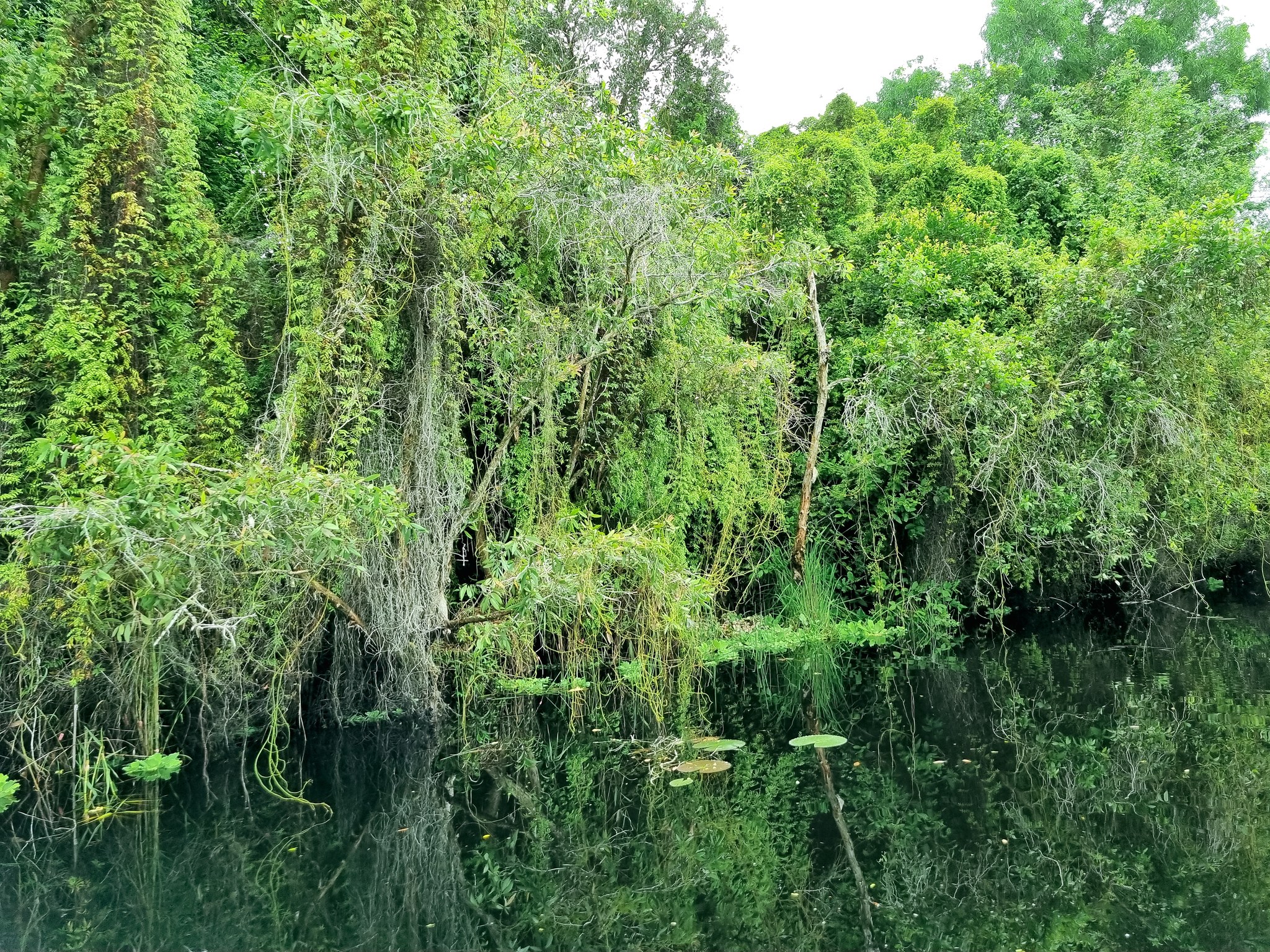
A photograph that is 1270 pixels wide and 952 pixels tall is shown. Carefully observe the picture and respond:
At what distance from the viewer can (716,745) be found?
589 cm

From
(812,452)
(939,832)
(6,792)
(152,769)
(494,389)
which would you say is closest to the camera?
(939,832)

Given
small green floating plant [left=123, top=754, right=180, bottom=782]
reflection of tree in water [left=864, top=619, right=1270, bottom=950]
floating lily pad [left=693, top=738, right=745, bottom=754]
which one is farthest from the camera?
floating lily pad [left=693, top=738, right=745, bottom=754]

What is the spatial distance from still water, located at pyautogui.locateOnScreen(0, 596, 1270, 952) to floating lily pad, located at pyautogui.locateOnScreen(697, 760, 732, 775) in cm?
17

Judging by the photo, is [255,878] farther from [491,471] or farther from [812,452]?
[812,452]

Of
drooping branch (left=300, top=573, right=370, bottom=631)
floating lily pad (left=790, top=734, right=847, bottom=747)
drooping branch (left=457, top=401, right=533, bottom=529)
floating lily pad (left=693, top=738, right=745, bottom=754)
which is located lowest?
floating lily pad (left=790, top=734, right=847, bottom=747)

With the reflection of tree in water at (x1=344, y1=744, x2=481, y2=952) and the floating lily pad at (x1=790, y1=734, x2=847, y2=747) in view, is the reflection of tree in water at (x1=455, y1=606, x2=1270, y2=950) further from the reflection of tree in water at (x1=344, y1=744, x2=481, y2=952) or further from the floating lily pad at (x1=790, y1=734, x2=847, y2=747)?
the reflection of tree in water at (x1=344, y1=744, x2=481, y2=952)

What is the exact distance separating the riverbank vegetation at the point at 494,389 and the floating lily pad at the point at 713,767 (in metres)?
0.56

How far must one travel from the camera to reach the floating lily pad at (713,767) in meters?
5.42

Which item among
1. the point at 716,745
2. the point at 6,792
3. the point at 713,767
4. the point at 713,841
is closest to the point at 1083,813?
the point at 713,841

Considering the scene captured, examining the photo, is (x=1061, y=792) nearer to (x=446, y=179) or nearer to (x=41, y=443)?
(x=446, y=179)

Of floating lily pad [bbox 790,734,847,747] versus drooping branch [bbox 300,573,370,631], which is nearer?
drooping branch [bbox 300,573,370,631]

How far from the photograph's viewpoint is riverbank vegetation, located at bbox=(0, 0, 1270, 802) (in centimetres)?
554

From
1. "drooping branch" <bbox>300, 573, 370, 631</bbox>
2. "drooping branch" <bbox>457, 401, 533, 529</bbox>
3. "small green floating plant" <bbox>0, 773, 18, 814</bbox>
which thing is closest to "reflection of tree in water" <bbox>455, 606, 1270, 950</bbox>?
"drooping branch" <bbox>300, 573, 370, 631</bbox>

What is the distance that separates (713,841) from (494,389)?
13.4ft
